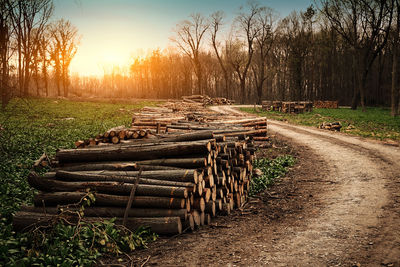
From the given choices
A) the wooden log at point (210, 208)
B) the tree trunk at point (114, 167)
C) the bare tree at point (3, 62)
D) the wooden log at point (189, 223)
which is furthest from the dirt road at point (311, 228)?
the bare tree at point (3, 62)

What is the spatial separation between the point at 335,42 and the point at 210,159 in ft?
153

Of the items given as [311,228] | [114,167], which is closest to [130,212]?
[114,167]

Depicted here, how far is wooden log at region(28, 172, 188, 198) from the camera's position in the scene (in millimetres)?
4652

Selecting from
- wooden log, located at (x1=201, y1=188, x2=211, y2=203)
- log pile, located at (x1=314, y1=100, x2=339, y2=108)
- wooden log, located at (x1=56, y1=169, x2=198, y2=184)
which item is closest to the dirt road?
wooden log, located at (x1=201, y1=188, x2=211, y2=203)

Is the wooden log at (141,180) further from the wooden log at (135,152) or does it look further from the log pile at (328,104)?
the log pile at (328,104)

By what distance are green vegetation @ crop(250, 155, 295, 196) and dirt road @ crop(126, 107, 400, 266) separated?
12.1 inches

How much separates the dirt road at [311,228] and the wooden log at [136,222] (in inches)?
7.8

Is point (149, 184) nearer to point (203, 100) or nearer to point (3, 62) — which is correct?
point (3, 62)

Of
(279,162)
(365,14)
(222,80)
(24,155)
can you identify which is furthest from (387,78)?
(24,155)

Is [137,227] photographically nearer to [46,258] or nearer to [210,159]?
[46,258]

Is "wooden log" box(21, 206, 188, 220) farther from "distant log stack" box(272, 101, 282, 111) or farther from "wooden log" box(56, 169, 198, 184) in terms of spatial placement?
"distant log stack" box(272, 101, 282, 111)

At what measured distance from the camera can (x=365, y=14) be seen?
3058 centimetres

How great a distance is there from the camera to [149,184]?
4.93 m

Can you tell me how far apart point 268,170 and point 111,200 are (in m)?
5.57
